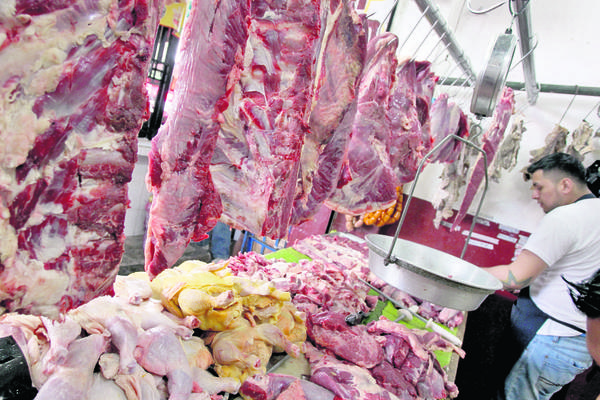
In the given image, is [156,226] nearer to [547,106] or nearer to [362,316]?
[362,316]

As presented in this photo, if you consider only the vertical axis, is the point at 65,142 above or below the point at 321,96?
below

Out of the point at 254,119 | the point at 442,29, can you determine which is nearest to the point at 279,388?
the point at 254,119

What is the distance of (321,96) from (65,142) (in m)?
1.38

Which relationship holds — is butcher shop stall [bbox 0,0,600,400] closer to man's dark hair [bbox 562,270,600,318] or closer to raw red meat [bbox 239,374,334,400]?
raw red meat [bbox 239,374,334,400]

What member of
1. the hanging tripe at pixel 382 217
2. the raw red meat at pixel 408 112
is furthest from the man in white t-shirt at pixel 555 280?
the hanging tripe at pixel 382 217

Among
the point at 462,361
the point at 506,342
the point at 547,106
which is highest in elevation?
the point at 547,106

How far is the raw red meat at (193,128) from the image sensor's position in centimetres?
130

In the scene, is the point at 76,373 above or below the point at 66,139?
below

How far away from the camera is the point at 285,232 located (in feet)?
6.41

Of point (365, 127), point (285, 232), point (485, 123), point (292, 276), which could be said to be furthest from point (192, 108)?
point (485, 123)

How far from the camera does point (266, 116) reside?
161cm

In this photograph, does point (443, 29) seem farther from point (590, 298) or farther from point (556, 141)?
point (556, 141)

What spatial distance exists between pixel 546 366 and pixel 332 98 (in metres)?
3.40

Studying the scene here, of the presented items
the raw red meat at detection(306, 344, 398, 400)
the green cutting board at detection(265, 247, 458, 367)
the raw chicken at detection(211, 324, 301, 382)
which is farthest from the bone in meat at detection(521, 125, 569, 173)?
the raw chicken at detection(211, 324, 301, 382)
